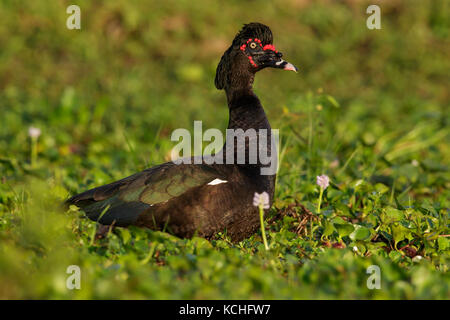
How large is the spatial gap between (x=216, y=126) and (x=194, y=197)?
13.8 ft

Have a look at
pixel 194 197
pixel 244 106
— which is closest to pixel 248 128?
pixel 244 106

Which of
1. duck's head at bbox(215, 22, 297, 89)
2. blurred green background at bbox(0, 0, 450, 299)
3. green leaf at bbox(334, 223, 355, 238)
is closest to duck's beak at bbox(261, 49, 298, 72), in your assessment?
duck's head at bbox(215, 22, 297, 89)

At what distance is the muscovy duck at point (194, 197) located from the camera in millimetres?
4152

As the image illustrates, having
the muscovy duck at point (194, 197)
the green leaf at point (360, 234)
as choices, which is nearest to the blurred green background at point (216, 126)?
the green leaf at point (360, 234)

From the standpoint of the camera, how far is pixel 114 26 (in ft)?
35.2

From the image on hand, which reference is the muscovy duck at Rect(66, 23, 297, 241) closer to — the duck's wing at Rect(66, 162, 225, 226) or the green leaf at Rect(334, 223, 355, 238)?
the duck's wing at Rect(66, 162, 225, 226)

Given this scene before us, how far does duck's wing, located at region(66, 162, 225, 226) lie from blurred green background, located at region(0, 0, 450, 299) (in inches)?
9.6

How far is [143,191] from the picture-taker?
4.25m

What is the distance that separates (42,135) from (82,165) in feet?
2.57

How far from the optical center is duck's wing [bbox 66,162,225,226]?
4199mm

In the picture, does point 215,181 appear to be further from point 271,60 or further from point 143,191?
point 271,60

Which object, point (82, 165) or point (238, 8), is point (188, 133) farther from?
point (238, 8)

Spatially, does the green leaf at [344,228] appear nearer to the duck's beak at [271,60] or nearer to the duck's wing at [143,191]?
the duck's wing at [143,191]
